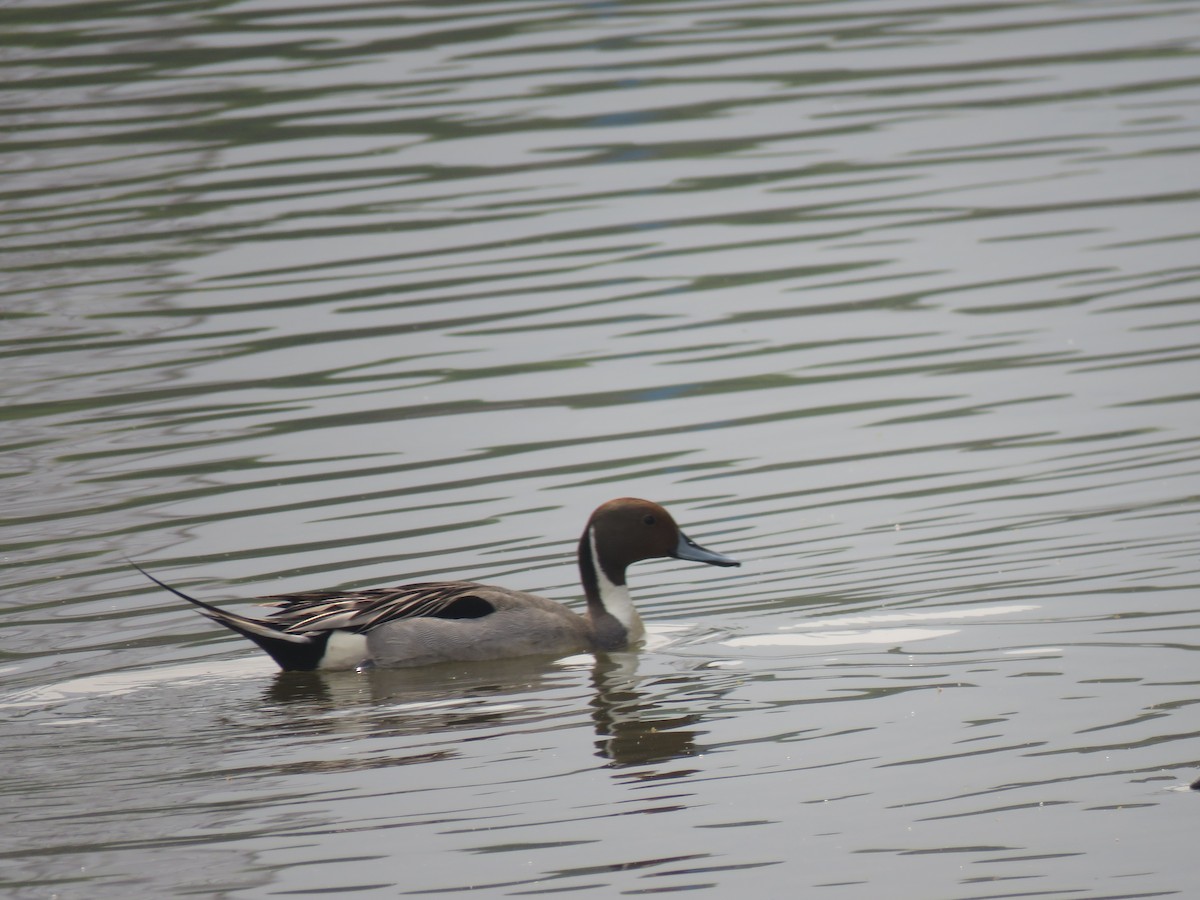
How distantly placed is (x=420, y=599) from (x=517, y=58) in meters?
11.1

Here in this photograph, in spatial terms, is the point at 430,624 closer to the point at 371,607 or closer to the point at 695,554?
the point at 371,607

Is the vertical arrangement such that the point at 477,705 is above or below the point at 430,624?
below

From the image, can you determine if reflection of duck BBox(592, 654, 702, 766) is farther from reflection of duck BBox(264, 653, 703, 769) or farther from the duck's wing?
the duck's wing

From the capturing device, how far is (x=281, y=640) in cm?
812

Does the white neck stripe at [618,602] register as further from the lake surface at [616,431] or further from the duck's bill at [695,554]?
the duck's bill at [695,554]

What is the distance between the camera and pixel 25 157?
52.7 feet

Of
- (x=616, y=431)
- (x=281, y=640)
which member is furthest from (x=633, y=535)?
(x=616, y=431)

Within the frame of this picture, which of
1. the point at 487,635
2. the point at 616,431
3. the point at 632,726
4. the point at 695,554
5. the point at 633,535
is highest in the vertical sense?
the point at 616,431

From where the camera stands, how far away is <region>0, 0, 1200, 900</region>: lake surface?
6.09m

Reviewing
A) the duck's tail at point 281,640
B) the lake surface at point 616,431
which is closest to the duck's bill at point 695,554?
the lake surface at point 616,431

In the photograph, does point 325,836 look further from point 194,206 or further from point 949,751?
point 194,206

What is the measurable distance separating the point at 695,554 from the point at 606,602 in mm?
471

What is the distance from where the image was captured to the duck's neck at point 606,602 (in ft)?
27.9

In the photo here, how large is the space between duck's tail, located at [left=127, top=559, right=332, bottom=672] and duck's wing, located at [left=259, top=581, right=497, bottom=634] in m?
0.06
